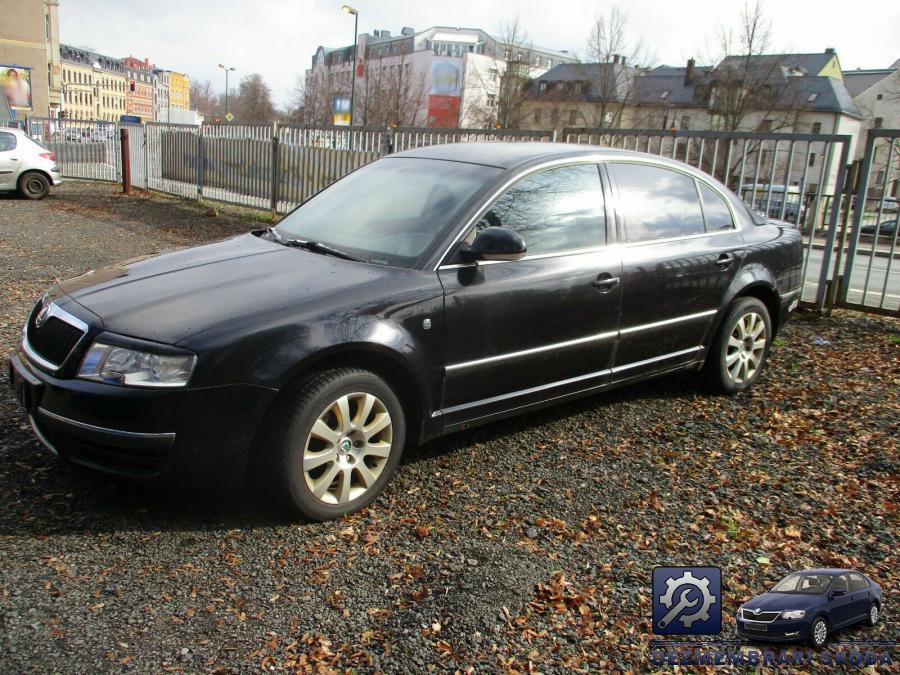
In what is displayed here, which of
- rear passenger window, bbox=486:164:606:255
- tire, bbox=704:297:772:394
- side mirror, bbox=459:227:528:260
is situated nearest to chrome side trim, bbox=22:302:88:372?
side mirror, bbox=459:227:528:260

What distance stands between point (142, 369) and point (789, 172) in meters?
7.41

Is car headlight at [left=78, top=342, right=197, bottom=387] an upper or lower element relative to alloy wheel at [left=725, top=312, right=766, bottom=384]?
upper

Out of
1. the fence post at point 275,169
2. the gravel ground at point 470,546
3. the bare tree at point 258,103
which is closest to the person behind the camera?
the gravel ground at point 470,546

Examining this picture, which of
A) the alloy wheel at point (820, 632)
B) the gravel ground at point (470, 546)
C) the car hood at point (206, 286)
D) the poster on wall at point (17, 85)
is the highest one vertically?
the poster on wall at point (17, 85)

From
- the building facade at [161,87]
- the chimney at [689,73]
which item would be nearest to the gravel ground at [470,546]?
the chimney at [689,73]

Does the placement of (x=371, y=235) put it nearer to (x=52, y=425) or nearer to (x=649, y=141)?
(x=52, y=425)

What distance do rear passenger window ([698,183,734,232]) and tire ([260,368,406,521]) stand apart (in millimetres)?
2837

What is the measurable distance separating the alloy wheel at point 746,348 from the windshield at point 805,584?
2.53 metres

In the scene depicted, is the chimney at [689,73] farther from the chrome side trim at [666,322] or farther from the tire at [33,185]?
the chrome side trim at [666,322]

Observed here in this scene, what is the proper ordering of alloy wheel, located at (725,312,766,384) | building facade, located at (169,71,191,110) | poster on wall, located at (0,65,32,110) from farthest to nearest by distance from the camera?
building facade, located at (169,71,191,110)
poster on wall, located at (0,65,32,110)
alloy wheel, located at (725,312,766,384)

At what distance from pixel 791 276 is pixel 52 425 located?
513cm

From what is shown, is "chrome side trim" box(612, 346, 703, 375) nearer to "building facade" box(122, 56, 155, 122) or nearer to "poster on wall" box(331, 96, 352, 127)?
"poster on wall" box(331, 96, 352, 127)

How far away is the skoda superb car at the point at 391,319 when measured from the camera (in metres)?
3.13

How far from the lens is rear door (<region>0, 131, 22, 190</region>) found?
17.6 meters
